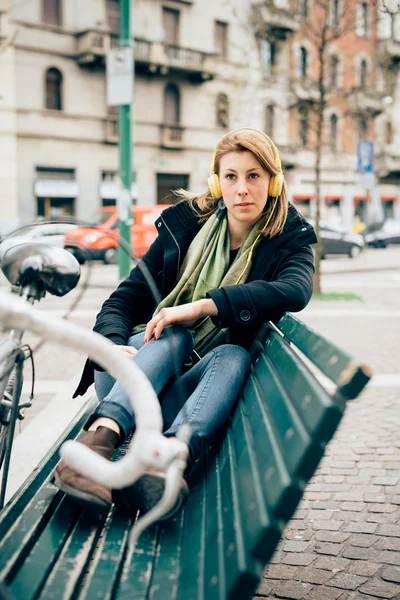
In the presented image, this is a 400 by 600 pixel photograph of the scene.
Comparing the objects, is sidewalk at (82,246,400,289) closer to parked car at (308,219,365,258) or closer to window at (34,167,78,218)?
parked car at (308,219,365,258)

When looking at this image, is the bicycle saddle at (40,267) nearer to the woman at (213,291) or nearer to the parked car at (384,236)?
the woman at (213,291)

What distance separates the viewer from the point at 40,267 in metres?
1.83

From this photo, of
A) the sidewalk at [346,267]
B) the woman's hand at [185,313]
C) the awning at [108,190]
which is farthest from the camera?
the awning at [108,190]

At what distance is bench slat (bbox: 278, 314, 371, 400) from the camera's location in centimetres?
136

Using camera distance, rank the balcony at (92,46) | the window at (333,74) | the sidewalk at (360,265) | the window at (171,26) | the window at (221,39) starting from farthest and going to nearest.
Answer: the window at (221,39) < the window at (171,26) < the balcony at (92,46) < the sidewalk at (360,265) < the window at (333,74)

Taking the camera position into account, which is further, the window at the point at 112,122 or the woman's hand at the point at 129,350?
the window at the point at 112,122

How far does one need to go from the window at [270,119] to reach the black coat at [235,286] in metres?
31.1

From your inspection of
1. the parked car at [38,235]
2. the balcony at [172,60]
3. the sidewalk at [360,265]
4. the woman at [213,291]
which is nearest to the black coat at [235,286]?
the woman at [213,291]

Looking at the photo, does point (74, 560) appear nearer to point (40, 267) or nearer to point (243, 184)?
point (40, 267)

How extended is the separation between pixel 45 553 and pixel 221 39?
31958mm

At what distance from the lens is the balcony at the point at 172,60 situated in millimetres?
27875

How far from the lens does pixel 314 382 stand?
152cm

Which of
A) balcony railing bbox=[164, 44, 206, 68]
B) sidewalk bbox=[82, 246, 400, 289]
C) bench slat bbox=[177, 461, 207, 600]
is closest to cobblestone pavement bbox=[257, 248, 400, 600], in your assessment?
bench slat bbox=[177, 461, 207, 600]

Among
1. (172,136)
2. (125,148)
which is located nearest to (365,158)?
(125,148)
